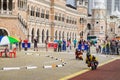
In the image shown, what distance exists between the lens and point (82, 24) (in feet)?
391

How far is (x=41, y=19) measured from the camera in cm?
8306

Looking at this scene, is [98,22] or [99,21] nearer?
[99,21]

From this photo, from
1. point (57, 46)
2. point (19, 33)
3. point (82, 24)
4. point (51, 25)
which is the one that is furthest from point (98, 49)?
point (82, 24)

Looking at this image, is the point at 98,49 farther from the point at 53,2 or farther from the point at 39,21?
the point at 53,2

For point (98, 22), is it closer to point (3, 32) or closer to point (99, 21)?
point (99, 21)

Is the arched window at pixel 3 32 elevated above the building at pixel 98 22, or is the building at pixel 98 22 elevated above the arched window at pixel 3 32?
the building at pixel 98 22

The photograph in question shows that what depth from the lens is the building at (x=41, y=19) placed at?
54375 mm

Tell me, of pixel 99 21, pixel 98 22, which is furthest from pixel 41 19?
pixel 98 22

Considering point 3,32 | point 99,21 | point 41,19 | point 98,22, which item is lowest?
point 3,32

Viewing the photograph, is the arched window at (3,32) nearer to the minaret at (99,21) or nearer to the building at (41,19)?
the building at (41,19)

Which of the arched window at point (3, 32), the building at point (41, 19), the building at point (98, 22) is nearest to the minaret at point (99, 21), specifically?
the building at point (98, 22)

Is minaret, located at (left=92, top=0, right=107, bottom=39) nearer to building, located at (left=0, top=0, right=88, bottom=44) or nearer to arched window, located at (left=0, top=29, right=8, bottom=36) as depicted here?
building, located at (left=0, top=0, right=88, bottom=44)

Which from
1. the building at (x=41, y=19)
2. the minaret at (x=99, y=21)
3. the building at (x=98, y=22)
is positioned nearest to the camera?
the building at (x=41, y=19)

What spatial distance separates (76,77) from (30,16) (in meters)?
56.3
